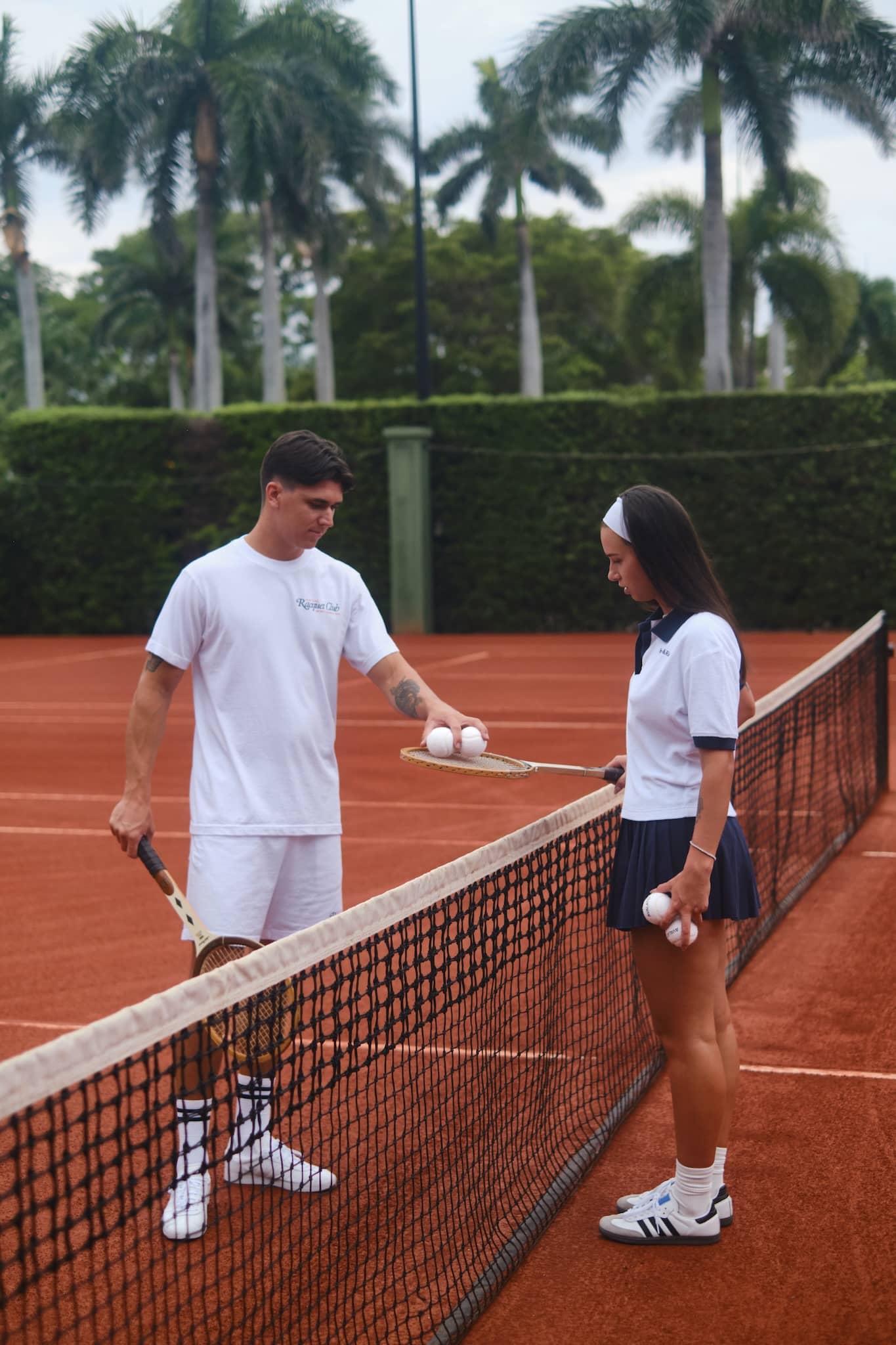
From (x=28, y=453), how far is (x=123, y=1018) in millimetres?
27223

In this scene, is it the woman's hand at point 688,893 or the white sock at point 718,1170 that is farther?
the white sock at point 718,1170

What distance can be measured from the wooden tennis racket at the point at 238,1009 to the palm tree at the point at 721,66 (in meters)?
23.6

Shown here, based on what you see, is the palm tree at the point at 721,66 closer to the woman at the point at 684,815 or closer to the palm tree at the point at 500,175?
the palm tree at the point at 500,175

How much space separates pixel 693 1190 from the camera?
3.40 metres

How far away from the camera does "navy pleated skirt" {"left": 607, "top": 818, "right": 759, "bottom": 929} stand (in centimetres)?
323

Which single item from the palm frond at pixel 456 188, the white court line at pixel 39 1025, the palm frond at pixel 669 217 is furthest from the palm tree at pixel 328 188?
the white court line at pixel 39 1025

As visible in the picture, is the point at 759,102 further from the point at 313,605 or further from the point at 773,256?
the point at 313,605

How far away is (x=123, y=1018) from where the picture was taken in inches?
88.8

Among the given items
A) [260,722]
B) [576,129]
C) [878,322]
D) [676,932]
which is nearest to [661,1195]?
[676,932]

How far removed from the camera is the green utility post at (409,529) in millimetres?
25547

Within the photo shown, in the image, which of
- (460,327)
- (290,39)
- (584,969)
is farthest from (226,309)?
(584,969)

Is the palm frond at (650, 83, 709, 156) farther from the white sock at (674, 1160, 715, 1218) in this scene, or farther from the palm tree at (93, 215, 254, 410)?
the white sock at (674, 1160, 715, 1218)

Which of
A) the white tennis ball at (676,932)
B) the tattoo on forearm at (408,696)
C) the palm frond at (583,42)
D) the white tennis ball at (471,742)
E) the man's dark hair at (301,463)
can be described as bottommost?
the white tennis ball at (676,932)

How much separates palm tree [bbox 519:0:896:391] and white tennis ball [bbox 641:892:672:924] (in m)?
23.7
